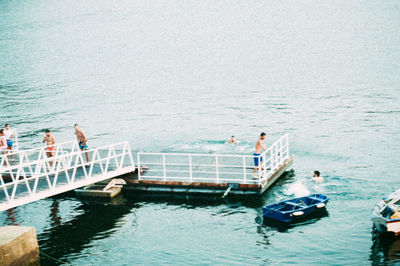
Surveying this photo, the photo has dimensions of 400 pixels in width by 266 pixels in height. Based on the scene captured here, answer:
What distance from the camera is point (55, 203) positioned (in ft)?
93.0

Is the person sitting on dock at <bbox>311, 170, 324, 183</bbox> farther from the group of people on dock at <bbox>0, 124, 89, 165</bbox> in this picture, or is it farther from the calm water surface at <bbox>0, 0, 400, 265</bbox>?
the group of people on dock at <bbox>0, 124, 89, 165</bbox>

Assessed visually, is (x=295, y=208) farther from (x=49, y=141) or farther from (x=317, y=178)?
(x=49, y=141)

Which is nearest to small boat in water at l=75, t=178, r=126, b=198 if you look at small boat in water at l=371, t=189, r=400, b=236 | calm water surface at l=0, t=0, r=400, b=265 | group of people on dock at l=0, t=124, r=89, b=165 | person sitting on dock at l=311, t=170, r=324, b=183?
calm water surface at l=0, t=0, r=400, b=265

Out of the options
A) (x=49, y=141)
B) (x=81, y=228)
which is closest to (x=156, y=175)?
(x=81, y=228)

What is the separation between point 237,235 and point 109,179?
9420 mm

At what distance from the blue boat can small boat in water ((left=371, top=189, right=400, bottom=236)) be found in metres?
3.04

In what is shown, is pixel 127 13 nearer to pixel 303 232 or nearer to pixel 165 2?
pixel 165 2

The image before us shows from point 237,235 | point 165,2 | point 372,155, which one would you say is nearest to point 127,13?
point 165,2

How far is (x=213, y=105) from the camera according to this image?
2488 inches

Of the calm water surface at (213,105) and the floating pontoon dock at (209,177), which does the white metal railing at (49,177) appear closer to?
the floating pontoon dock at (209,177)

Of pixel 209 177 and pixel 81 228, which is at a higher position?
pixel 209 177

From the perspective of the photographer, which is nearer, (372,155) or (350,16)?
(372,155)

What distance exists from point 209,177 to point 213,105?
36141 millimetres

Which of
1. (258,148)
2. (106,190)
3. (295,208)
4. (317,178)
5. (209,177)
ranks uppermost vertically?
(258,148)
